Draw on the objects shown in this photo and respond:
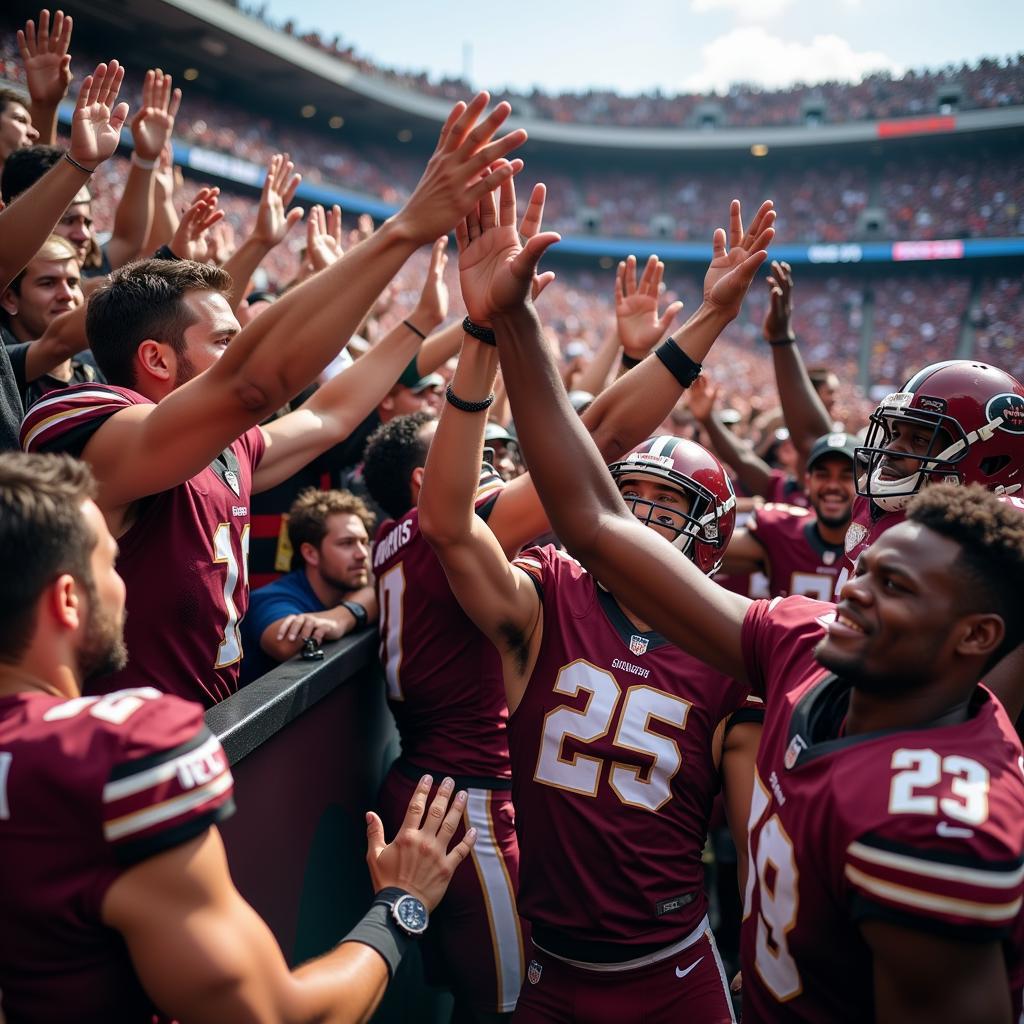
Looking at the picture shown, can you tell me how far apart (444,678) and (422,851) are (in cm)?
125

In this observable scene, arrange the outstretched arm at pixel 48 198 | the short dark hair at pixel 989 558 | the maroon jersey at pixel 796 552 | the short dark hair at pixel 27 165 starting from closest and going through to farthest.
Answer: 1. the short dark hair at pixel 989 558
2. the outstretched arm at pixel 48 198
3. the short dark hair at pixel 27 165
4. the maroon jersey at pixel 796 552

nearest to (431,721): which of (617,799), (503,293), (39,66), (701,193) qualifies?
(617,799)

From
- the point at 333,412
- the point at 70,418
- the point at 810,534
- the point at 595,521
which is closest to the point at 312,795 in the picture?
the point at 333,412

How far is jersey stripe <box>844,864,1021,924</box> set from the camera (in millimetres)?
1424

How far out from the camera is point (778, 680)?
204cm

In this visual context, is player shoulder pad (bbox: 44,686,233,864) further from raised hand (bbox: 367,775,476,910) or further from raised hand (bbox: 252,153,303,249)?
raised hand (bbox: 252,153,303,249)

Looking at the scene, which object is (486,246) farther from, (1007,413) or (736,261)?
(1007,413)

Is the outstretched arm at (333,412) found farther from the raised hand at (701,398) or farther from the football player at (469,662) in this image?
the raised hand at (701,398)

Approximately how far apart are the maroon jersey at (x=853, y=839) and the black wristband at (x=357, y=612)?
1999 millimetres

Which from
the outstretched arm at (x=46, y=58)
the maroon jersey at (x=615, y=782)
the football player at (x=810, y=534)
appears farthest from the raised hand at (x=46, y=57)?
the football player at (x=810, y=534)

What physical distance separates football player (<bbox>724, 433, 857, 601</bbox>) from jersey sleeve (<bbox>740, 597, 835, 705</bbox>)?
2806 millimetres

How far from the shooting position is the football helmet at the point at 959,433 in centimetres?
289

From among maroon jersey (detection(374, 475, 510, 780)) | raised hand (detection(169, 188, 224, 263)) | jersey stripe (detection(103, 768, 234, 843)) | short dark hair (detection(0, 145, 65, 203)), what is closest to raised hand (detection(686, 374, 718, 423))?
maroon jersey (detection(374, 475, 510, 780))

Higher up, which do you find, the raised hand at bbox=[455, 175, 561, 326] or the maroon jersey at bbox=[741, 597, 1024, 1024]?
the raised hand at bbox=[455, 175, 561, 326]
